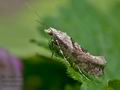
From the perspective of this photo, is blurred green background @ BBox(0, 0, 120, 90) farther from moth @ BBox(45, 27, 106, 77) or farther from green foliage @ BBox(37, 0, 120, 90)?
moth @ BBox(45, 27, 106, 77)

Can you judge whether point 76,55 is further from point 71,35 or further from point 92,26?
point 92,26

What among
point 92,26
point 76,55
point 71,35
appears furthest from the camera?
point 92,26

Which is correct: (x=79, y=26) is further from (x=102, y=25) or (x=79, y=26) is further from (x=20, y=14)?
(x=20, y=14)

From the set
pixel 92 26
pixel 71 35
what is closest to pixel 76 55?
pixel 71 35

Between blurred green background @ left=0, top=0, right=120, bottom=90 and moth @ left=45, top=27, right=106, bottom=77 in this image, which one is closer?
moth @ left=45, top=27, right=106, bottom=77

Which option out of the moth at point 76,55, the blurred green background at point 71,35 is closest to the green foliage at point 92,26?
the blurred green background at point 71,35

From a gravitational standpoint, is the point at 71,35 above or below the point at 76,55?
above

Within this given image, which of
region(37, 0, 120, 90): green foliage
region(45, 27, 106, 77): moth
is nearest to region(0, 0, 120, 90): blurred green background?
region(37, 0, 120, 90): green foliage
